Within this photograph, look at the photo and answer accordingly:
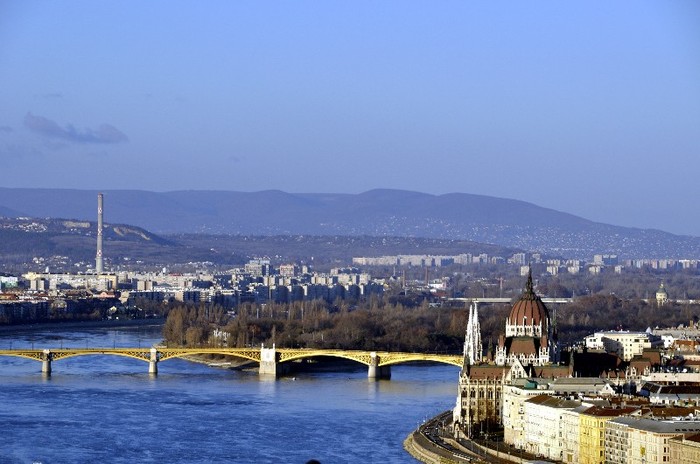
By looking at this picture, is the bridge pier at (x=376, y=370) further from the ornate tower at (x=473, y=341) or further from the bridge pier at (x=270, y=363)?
the ornate tower at (x=473, y=341)

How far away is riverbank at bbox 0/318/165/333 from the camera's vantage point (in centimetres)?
7075

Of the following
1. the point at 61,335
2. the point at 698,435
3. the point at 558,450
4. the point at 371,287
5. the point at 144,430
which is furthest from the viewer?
the point at 371,287

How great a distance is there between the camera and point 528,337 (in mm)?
39750

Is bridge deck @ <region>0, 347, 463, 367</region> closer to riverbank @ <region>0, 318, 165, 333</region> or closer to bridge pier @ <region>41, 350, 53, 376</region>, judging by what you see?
bridge pier @ <region>41, 350, 53, 376</region>

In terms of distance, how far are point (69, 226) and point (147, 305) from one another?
222 ft

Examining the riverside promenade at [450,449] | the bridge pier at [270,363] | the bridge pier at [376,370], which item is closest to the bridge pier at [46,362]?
the bridge pier at [270,363]

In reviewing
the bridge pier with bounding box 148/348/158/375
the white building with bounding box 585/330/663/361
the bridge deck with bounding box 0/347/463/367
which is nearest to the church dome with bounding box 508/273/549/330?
the bridge deck with bounding box 0/347/463/367

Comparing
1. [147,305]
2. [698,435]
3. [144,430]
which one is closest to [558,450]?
[698,435]

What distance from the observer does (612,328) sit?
68500 mm

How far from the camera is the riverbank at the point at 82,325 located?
70.8 m

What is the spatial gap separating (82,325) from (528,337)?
36232 mm

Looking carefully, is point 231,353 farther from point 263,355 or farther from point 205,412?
point 205,412

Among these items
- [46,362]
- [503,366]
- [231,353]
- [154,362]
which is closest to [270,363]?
[231,353]

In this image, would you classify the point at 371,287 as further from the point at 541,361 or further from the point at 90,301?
the point at 541,361
